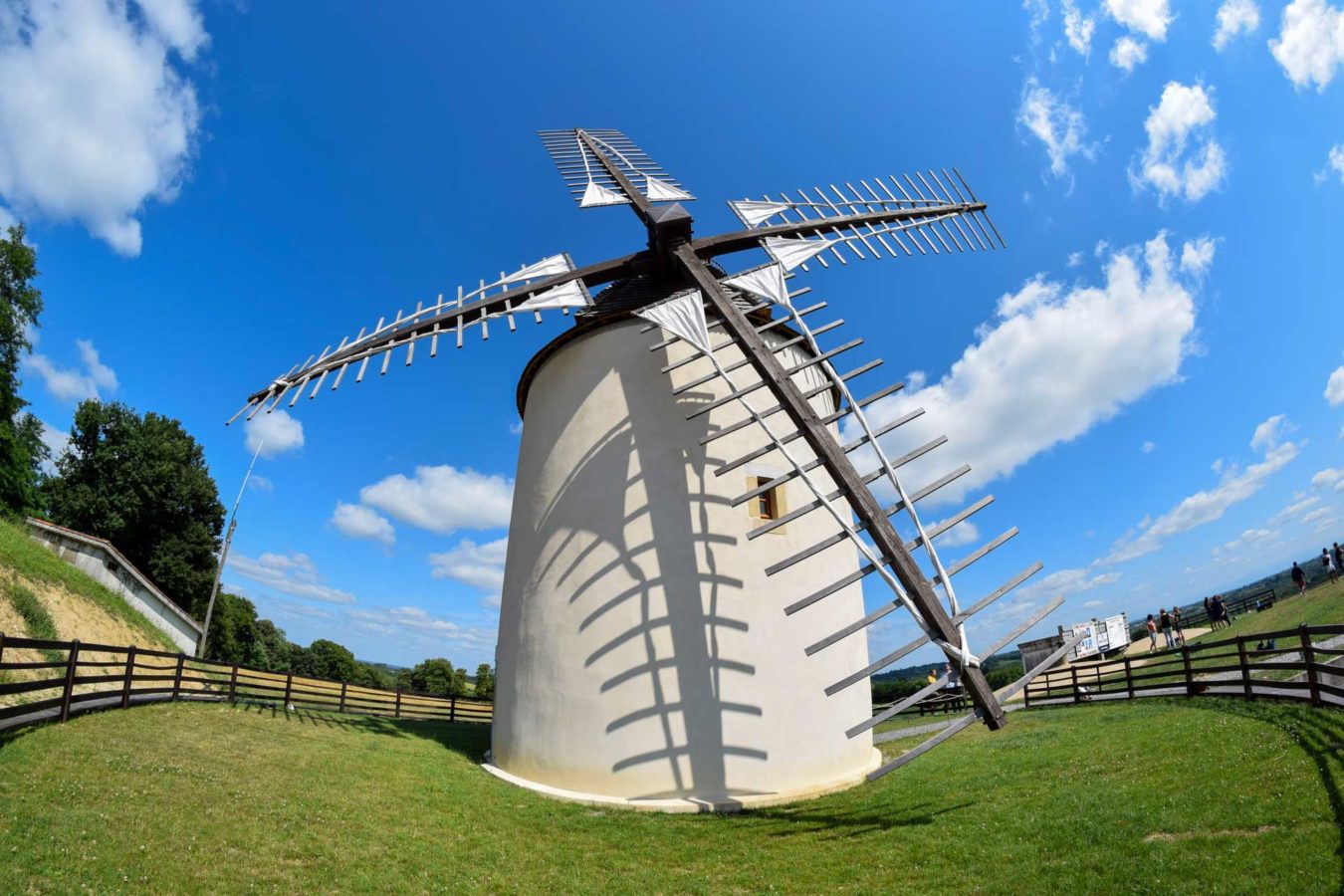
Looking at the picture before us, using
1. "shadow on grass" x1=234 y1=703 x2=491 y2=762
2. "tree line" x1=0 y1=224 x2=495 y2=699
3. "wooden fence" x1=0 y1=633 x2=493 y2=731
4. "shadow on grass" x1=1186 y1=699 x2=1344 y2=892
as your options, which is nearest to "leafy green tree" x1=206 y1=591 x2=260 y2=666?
"tree line" x1=0 y1=224 x2=495 y2=699

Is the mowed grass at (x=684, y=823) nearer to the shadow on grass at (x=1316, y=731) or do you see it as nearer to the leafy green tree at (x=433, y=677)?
the shadow on grass at (x=1316, y=731)

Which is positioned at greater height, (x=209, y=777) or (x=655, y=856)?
(x=209, y=777)

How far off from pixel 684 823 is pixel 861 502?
419cm

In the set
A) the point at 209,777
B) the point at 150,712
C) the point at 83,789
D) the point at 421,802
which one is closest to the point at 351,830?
the point at 421,802

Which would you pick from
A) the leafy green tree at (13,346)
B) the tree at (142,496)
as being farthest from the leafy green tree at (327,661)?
the leafy green tree at (13,346)

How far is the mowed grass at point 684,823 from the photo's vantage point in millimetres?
4684

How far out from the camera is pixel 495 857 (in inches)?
244

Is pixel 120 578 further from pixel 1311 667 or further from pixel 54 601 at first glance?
pixel 1311 667

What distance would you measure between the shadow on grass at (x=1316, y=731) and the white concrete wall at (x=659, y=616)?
4.66m

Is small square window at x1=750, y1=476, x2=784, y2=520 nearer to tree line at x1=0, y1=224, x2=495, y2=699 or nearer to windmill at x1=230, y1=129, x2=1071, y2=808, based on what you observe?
windmill at x1=230, y1=129, x2=1071, y2=808

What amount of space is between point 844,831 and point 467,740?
8.45 metres

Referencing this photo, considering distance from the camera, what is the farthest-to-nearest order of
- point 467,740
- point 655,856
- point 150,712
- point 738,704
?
point 467,740 → point 150,712 → point 738,704 → point 655,856

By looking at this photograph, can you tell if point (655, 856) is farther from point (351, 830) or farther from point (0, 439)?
point (0, 439)

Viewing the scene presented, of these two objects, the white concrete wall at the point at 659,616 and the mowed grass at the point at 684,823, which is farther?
the white concrete wall at the point at 659,616
